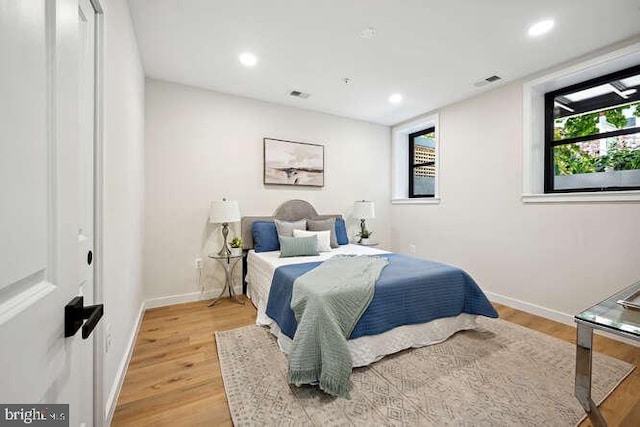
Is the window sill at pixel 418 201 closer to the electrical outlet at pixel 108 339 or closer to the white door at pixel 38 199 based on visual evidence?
the electrical outlet at pixel 108 339

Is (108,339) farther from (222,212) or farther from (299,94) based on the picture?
(299,94)

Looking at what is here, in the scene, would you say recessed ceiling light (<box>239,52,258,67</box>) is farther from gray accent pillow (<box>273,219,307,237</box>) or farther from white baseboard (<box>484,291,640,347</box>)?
white baseboard (<box>484,291,640,347</box>)

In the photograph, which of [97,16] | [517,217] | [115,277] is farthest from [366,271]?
[97,16]

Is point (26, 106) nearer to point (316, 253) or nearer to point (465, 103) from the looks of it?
point (316, 253)

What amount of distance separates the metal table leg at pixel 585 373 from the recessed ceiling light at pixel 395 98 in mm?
3026

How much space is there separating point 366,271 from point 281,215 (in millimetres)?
1776

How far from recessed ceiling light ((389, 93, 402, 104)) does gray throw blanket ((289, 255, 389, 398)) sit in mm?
2557

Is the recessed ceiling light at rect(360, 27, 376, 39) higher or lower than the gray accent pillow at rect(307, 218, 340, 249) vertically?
higher

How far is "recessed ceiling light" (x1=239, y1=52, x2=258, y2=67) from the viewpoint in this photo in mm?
2557

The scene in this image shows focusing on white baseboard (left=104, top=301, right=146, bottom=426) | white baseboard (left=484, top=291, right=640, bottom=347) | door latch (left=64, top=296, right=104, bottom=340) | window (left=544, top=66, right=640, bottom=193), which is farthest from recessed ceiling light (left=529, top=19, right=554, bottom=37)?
white baseboard (left=104, top=301, right=146, bottom=426)

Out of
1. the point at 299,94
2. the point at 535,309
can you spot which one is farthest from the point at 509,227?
the point at 299,94

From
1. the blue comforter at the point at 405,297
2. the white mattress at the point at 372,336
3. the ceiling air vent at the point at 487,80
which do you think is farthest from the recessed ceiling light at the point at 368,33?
the white mattress at the point at 372,336

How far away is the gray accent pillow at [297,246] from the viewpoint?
2971 mm

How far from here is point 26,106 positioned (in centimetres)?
45
